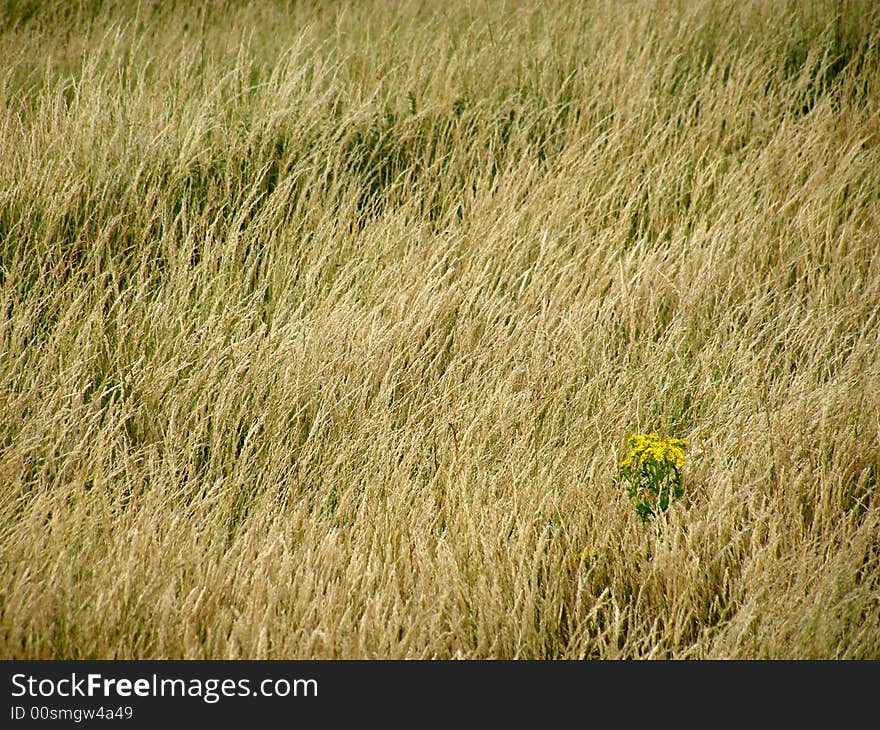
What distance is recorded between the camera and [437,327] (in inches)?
105

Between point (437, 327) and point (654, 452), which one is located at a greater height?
point (437, 327)

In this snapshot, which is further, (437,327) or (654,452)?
(437,327)

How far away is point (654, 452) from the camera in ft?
7.01

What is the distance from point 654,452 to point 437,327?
2.95ft

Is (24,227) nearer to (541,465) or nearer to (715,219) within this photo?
(541,465)

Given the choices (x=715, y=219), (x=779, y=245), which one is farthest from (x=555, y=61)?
(x=779, y=245)

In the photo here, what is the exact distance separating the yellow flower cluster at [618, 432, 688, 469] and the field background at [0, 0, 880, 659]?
0.11m

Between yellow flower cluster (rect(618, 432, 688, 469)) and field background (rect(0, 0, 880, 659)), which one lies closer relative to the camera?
field background (rect(0, 0, 880, 659))

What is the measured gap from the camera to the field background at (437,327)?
6.42ft

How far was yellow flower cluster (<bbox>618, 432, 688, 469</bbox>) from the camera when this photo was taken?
2.14 metres

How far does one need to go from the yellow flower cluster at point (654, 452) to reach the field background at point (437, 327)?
11 centimetres

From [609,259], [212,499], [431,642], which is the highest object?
[609,259]

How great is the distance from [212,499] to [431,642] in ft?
2.42

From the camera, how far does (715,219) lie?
3.10m
